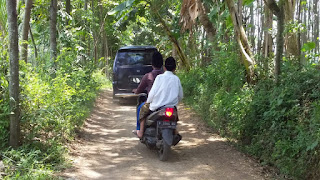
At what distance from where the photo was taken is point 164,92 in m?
5.28

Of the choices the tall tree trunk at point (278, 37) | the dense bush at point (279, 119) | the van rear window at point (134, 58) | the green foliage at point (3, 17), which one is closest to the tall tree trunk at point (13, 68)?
the green foliage at point (3, 17)

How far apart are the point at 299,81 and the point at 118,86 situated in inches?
285

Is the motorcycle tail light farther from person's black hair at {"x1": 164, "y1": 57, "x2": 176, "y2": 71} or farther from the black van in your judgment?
the black van

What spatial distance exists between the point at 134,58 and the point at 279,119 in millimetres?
7060

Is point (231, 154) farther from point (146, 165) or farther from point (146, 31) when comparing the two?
point (146, 31)

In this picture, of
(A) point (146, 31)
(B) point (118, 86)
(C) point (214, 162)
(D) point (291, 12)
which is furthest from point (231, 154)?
(A) point (146, 31)

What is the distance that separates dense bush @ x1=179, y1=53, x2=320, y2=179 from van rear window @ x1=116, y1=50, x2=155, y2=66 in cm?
414

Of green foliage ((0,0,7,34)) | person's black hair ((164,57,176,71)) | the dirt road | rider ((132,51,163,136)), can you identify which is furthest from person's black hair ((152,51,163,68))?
green foliage ((0,0,7,34))

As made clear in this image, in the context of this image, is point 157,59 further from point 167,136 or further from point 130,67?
point 130,67

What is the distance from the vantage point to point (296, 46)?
7754 millimetres

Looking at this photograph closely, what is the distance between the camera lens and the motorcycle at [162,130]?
514 cm

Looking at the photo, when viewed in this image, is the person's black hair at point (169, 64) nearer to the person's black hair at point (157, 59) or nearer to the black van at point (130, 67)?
the person's black hair at point (157, 59)

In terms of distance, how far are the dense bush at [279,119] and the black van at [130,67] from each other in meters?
4.06

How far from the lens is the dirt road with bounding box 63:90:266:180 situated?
15.2 ft
